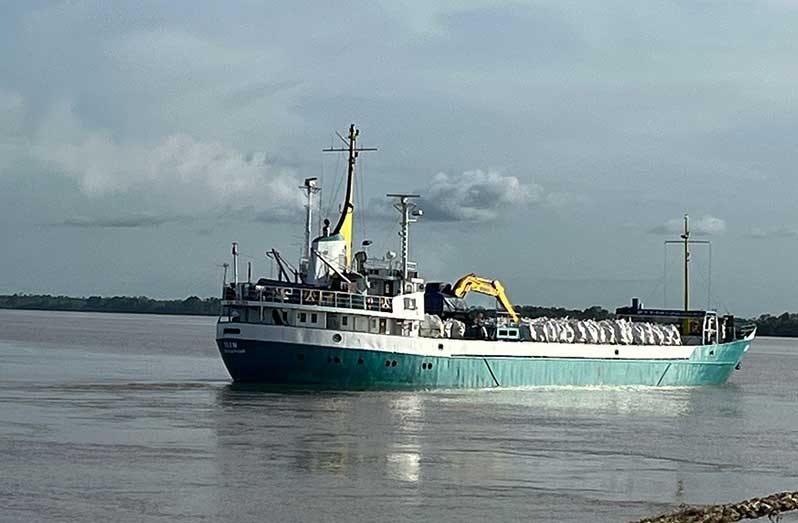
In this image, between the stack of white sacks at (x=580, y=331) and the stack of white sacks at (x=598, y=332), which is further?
the stack of white sacks at (x=598, y=332)

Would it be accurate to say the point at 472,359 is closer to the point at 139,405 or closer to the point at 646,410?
the point at 646,410

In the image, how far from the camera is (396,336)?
52469mm

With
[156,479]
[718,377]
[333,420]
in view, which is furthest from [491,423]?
[718,377]

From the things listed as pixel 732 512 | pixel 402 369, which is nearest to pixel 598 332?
pixel 402 369

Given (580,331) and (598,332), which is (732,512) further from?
(598,332)

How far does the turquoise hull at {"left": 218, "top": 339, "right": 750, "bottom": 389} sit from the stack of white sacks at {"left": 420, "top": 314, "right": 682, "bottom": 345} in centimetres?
151

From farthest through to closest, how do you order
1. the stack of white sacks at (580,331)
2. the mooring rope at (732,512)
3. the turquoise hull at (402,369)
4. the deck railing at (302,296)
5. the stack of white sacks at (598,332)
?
the stack of white sacks at (598,332) < the stack of white sacks at (580,331) < the deck railing at (302,296) < the turquoise hull at (402,369) < the mooring rope at (732,512)

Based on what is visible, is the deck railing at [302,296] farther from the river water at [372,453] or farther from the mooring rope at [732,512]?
the mooring rope at [732,512]

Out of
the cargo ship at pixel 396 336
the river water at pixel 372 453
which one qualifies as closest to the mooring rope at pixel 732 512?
the river water at pixel 372 453

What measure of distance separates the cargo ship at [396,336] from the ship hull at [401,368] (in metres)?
0.04

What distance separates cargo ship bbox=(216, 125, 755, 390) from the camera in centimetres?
5094

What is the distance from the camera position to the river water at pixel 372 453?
25.7 meters

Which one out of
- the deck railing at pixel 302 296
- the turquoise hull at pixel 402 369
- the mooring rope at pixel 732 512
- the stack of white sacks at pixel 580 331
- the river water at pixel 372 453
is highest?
the deck railing at pixel 302 296

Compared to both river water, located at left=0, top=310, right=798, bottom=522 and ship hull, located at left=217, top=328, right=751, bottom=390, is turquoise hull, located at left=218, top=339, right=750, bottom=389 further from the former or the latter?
river water, located at left=0, top=310, right=798, bottom=522
